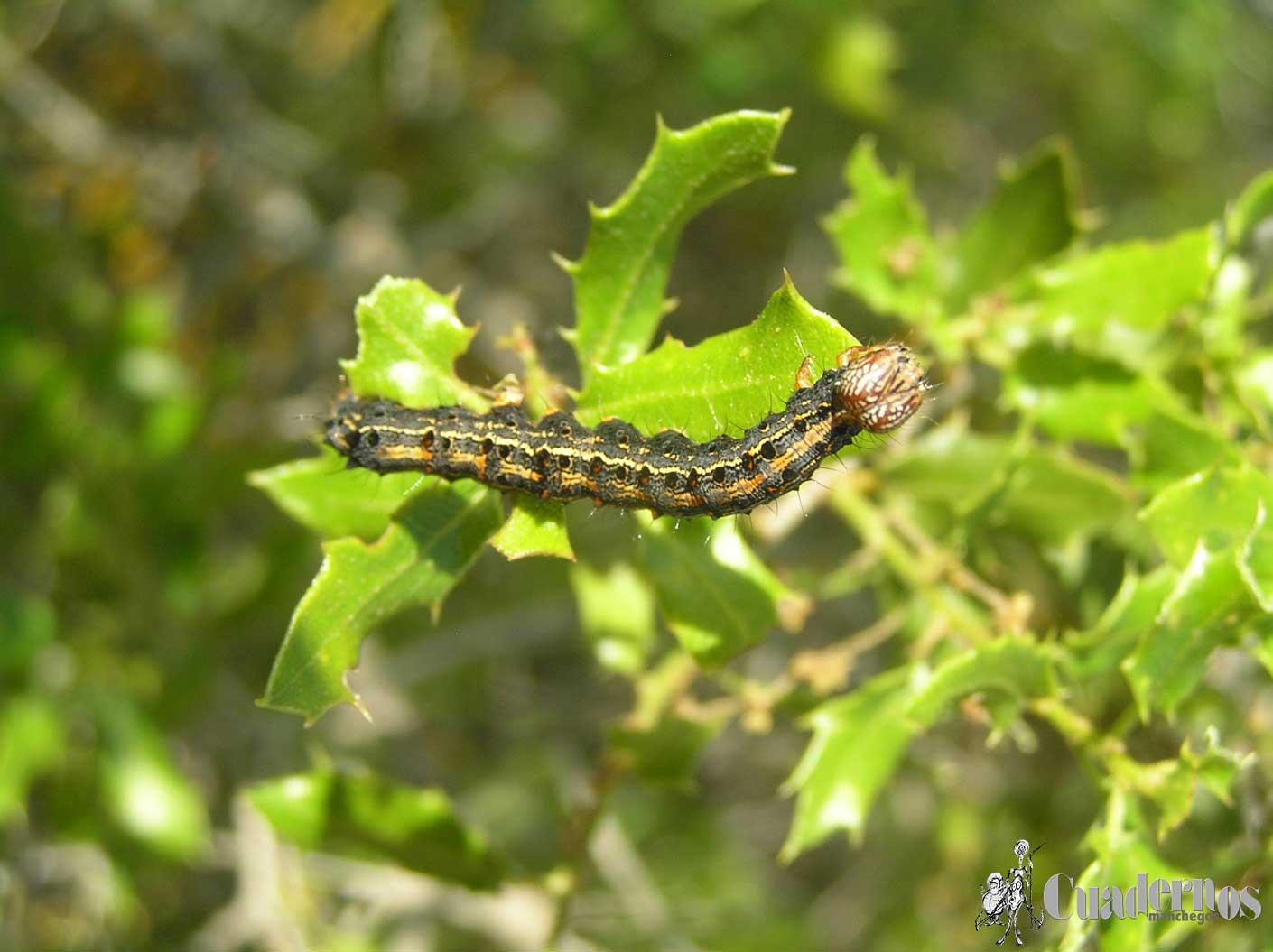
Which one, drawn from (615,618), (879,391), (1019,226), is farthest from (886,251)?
(615,618)

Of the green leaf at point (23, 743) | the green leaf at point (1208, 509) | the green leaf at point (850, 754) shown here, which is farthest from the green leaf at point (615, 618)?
the green leaf at point (23, 743)

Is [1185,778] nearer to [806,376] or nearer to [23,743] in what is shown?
[806,376]

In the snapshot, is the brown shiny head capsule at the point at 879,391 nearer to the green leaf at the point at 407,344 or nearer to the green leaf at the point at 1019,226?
the green leaf at the point at 407,344

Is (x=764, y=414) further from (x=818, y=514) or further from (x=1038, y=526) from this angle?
(x=818, y=514)

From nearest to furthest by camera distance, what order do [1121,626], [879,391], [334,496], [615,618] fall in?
1. [879,391]
2. [1121,626]
3. [334,496]
4. [615,618]

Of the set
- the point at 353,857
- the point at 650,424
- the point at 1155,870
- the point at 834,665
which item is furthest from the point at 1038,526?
the point at 353,857
